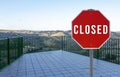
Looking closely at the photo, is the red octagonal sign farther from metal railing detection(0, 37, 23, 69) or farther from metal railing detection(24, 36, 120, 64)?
metal railing detection(24, 36, 120, 64)

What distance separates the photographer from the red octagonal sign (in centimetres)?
344

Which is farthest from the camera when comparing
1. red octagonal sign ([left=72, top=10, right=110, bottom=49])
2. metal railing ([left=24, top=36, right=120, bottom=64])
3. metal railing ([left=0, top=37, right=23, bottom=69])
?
metal railing ([left=24, top=36, right=120, bottom=64])

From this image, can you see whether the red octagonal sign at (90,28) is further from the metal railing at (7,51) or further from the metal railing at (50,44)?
the metal railing at (50,44)

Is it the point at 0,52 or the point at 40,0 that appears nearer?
the point at 0,52

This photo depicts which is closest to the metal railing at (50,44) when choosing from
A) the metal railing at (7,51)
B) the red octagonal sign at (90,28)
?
the metal railing at (7,51)

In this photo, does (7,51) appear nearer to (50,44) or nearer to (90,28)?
(50,44)

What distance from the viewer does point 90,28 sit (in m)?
3.43

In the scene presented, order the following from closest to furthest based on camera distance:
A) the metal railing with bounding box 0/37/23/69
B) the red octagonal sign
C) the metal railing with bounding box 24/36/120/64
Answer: the red octagonal sign, the metal railing with bounding box 0/37/23/69, the metal railing with bounding box 24/36/120/64

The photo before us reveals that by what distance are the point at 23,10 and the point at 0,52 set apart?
18.1 metres

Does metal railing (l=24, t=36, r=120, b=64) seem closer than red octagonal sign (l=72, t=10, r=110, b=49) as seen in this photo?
No

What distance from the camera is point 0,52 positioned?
10.9m

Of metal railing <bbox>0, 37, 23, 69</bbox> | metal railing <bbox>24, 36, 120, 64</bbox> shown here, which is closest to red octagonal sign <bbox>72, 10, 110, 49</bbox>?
metal railing <bbox>0, 37, 23, 69</bbox>

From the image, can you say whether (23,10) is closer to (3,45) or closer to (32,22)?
(32,22)

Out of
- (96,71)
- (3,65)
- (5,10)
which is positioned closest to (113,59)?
(96,71)
